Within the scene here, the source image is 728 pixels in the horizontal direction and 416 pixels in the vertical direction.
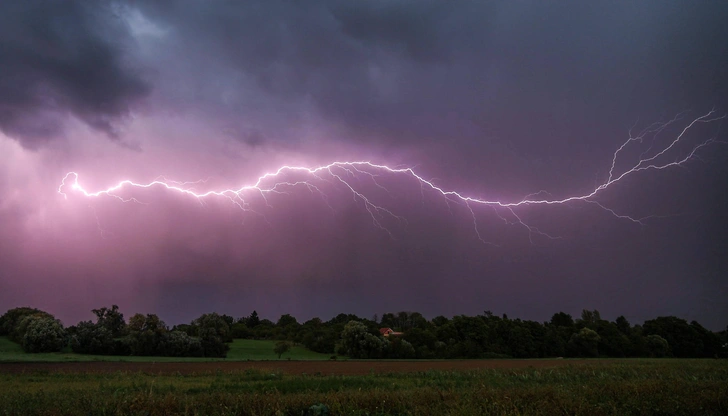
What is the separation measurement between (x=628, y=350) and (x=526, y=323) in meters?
20.2

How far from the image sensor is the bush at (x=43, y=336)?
4681cm

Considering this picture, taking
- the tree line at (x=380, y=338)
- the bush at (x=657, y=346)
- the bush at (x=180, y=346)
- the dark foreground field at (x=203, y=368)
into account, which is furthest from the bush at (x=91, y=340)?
the bush at (x=657, y=346)

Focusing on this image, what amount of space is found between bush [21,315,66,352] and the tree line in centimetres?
9

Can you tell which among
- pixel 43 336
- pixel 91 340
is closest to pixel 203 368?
pixel 91 340

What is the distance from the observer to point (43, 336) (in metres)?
46.9

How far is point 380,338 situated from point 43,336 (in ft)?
139

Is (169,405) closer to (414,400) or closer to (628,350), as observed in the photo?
(414,400)

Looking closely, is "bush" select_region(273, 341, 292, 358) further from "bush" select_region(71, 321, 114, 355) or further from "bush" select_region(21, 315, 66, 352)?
"bush" select_region(21, 315, 66, 352)

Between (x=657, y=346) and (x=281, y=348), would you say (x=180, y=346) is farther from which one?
(x=657, y=346)

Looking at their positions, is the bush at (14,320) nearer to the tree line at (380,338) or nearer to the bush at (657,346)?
the tree line at (380,338)

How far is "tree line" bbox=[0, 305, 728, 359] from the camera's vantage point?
2013 inches

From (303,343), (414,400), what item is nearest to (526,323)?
(303,343)

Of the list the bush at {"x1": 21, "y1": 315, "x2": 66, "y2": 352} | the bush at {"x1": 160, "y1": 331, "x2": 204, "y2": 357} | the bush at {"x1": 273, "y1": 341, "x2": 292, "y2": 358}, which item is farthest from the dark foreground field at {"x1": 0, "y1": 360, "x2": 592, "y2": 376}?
the bush at {"x1": 273, "y1": 341, "x2": 292, "y2": 358}

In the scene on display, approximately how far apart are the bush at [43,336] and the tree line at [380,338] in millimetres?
93
